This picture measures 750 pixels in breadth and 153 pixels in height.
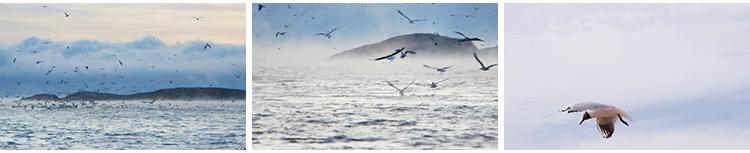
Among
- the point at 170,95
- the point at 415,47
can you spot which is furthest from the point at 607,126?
the point at 170,95

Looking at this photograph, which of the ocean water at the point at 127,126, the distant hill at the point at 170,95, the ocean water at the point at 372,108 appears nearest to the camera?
the ocean water at the point at 372,108

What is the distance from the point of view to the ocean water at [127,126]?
5660mm

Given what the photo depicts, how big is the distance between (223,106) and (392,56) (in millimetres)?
3058

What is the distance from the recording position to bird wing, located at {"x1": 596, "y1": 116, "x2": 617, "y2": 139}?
12.1 ft

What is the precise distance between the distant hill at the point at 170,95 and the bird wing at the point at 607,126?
414 centimetres

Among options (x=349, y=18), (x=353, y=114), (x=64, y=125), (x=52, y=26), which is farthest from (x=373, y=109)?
(x=64, y=125)

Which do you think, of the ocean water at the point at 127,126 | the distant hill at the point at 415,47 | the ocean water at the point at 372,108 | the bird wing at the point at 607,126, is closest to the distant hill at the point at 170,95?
the ocean water at the point at 127,126

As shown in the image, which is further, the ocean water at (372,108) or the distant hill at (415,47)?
the distant hill at (415,47)

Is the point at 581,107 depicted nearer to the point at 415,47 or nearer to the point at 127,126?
A: the point at 415,47

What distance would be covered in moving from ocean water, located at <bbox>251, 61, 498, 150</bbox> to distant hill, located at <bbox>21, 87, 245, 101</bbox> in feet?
5.32

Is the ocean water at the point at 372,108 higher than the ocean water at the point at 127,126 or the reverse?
higher

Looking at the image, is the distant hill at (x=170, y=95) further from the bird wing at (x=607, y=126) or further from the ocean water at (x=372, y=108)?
the bird wing at (x=607, y=126)

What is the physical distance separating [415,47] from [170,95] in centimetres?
432

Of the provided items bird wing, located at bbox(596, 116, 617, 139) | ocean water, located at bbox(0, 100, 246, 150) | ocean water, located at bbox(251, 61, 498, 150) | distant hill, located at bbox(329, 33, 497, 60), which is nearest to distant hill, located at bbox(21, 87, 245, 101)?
ocean water, located at bbox(0, 100, 246, 150)
